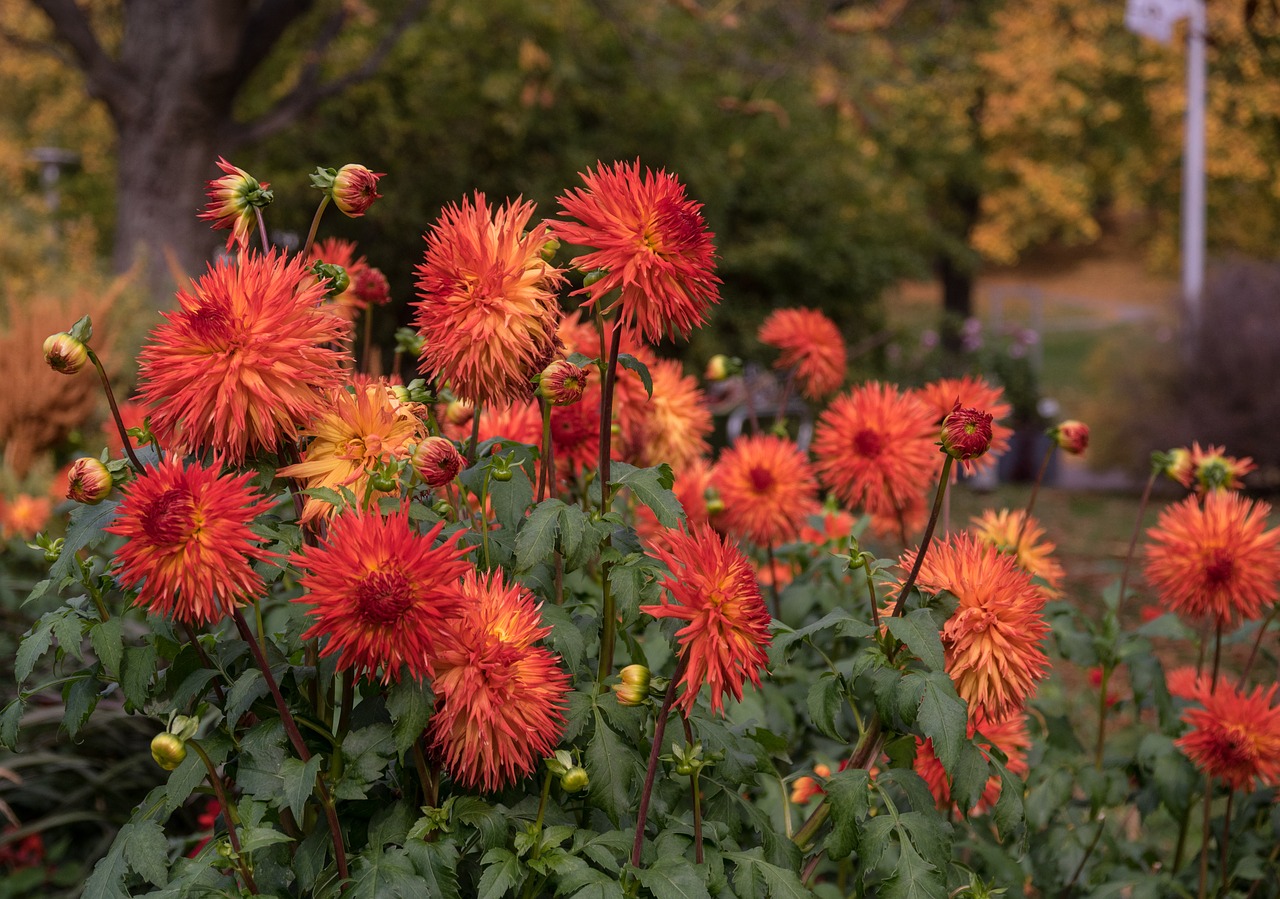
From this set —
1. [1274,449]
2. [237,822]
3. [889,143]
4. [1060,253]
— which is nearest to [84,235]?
[889,143]

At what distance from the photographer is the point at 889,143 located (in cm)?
1443

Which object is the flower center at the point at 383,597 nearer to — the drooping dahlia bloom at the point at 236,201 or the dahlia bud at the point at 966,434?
the drooping dahlia bloom at the point at 236,201

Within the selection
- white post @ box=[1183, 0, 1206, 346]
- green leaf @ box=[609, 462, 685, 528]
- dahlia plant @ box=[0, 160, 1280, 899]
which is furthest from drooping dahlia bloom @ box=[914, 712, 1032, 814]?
white post @ box=[1183, 0, 1206, 346]

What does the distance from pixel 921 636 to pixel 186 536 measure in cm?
73

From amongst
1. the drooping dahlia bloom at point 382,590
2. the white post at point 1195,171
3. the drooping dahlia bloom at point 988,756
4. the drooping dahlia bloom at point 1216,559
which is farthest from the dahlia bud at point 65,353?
the white post at point 1195,171

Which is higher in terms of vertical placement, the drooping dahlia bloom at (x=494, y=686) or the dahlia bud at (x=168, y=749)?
the drooping dahlia bloom at (x=494, y=686)

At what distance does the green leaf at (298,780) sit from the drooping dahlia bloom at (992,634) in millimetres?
676

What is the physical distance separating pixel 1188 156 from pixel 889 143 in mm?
3916

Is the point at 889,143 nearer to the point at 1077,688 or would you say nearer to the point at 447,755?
the point at 1077,688

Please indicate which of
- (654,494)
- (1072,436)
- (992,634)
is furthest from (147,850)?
(1072,436)

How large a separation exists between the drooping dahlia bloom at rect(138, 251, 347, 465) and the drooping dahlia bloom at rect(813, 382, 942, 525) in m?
0.89

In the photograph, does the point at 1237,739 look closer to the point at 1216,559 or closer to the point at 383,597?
the point at 1216,559

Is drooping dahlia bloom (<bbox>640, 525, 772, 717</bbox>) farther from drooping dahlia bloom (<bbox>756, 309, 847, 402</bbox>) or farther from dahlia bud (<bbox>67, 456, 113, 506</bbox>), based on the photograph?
drooping dahlia bloom (<bbox>756, 309, 847, 402</bbox>)

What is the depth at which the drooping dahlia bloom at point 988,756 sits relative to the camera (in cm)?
155
